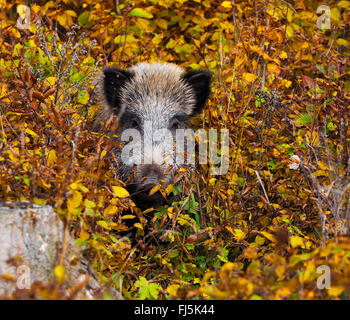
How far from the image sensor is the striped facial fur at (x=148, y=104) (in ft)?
14.7

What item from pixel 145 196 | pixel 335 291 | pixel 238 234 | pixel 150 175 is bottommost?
pixel 335 291

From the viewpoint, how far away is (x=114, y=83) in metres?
4.95

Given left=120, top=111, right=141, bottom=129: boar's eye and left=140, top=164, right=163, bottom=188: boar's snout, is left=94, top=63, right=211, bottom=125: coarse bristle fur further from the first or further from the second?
left=140, top=164, right=163, bottom=188: boar's snout

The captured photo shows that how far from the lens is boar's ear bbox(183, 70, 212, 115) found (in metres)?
5.00

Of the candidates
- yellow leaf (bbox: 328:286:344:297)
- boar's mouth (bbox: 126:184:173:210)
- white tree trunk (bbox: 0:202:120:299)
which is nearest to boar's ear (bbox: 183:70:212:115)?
boar's mouth (bbox: 126:184:173:210)

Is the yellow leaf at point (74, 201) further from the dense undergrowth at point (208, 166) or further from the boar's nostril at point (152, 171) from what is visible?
the boar's nostril at point (152, 171)

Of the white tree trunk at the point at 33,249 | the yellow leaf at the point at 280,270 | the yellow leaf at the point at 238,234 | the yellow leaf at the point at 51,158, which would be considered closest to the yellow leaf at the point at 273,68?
the yellow leaf at the point at 238,234

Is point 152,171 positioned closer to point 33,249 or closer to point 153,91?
point 153,91

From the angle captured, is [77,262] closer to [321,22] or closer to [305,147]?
[305,147]

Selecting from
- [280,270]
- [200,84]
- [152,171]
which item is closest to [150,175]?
[152,171]

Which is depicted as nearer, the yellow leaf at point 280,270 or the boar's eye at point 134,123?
the yellow leaf at point 280,270

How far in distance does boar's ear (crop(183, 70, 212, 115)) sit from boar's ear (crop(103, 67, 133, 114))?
712 millimetres

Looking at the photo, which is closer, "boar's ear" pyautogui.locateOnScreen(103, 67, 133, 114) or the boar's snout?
the boar's snout

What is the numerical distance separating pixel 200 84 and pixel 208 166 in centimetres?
104
